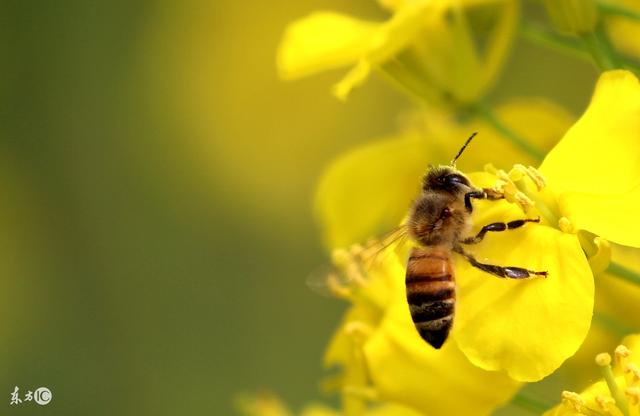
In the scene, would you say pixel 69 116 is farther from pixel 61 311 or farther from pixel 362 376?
pixel 362 376

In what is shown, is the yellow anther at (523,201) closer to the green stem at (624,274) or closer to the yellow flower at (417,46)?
the green stem at (624,274)

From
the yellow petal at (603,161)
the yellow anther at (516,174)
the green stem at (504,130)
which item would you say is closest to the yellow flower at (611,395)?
the yellow petal at (603,161)

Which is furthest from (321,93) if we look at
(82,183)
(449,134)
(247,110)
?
(449,134)

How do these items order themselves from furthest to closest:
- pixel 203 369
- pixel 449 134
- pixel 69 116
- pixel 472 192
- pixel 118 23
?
pixel 118 23
pixel 69 116
pixel 203 369
pixel 449 134
pixel 472 192

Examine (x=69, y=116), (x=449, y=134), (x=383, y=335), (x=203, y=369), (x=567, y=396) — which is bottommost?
(x=567, y=396)

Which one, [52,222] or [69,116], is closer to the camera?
[52,222]

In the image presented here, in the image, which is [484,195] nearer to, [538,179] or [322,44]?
[538,179]
